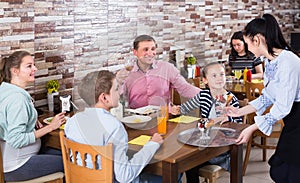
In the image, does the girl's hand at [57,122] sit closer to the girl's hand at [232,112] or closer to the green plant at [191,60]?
the girl's hand at [232,112]

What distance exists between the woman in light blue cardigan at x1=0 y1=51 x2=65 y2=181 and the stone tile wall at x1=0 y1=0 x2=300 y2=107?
0.30 metres

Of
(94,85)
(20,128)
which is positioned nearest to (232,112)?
Result: (94,85)

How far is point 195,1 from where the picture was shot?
4.74m

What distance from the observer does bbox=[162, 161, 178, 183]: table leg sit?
7.06 feet

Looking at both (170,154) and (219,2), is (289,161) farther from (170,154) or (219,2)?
(219,2)

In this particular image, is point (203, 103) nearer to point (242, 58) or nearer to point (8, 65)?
point (8, 65)

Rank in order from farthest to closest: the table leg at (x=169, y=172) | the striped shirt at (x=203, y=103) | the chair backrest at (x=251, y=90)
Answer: the chair backrest at (x=251, y=90) < the striped shirt at (x=203, y=103) < the table leg at (x=169, y=172)

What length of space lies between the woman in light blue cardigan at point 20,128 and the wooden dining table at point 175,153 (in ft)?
0.32

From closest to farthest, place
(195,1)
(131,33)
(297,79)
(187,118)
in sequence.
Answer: (297,79), (131,33), (187,118), (195,1)

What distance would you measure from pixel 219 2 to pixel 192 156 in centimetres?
315

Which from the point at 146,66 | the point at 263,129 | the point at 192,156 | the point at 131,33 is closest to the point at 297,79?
the point at 263,129

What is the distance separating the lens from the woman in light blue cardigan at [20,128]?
2557mm

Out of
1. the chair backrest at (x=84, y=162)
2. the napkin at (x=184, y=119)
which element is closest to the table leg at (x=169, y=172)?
the chair backrest at (x=84, y=162)

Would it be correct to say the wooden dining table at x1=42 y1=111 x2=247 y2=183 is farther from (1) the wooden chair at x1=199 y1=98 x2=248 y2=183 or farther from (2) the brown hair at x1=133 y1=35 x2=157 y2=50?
(2) the brown hair at x1=133 y1=35 x2=157 y2=50
